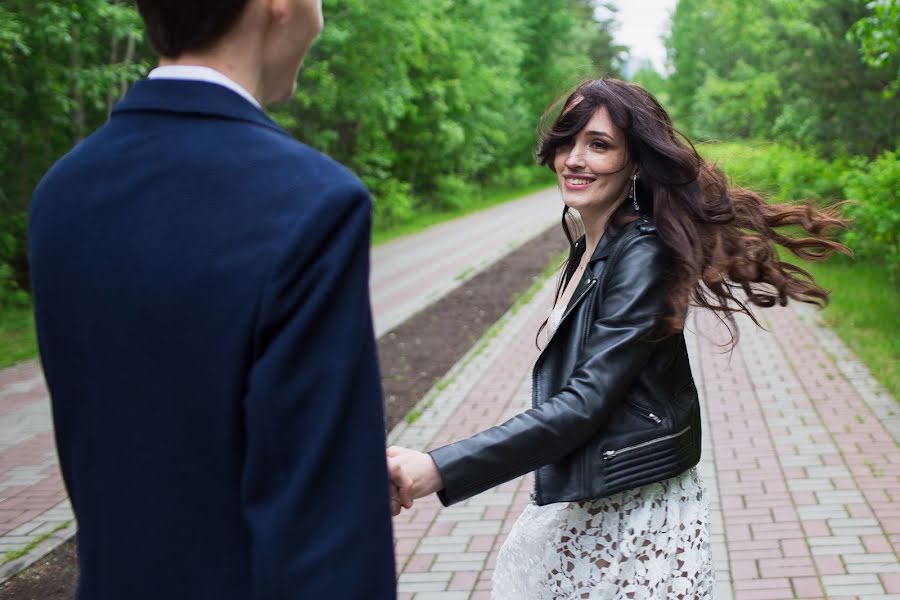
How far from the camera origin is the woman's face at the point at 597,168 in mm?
2566

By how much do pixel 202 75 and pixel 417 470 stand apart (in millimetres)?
1030

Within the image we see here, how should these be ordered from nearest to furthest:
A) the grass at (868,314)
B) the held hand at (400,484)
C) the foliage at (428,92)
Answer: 1. the held hand at (400,484)
2. the grass at (868,314)
3. the foliage at (428,92)

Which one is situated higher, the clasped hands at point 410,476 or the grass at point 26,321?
the clasped hands at point 410,476

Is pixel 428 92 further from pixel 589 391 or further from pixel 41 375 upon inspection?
pixel 589 391

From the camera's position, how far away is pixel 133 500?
4.47ft

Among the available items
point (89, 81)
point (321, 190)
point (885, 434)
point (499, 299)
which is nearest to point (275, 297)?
point (321, 190)

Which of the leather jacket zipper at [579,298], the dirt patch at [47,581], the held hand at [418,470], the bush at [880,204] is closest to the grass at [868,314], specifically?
the bush at [880,204]

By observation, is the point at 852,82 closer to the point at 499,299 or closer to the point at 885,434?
the point at 499,299

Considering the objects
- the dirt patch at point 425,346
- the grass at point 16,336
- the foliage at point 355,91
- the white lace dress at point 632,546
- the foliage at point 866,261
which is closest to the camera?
the white lace dress at point 632,546

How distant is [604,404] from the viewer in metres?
2.32

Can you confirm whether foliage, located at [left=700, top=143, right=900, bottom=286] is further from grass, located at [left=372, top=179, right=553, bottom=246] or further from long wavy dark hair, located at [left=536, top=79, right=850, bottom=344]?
grass, located at [left=372, top=179, right=553, bottom=246]

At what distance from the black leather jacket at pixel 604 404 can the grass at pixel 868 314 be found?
19.7 feet

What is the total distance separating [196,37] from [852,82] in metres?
17.9

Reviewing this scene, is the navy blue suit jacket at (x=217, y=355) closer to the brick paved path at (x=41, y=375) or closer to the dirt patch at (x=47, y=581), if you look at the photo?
the dirt patch at (x=47, y=581)
